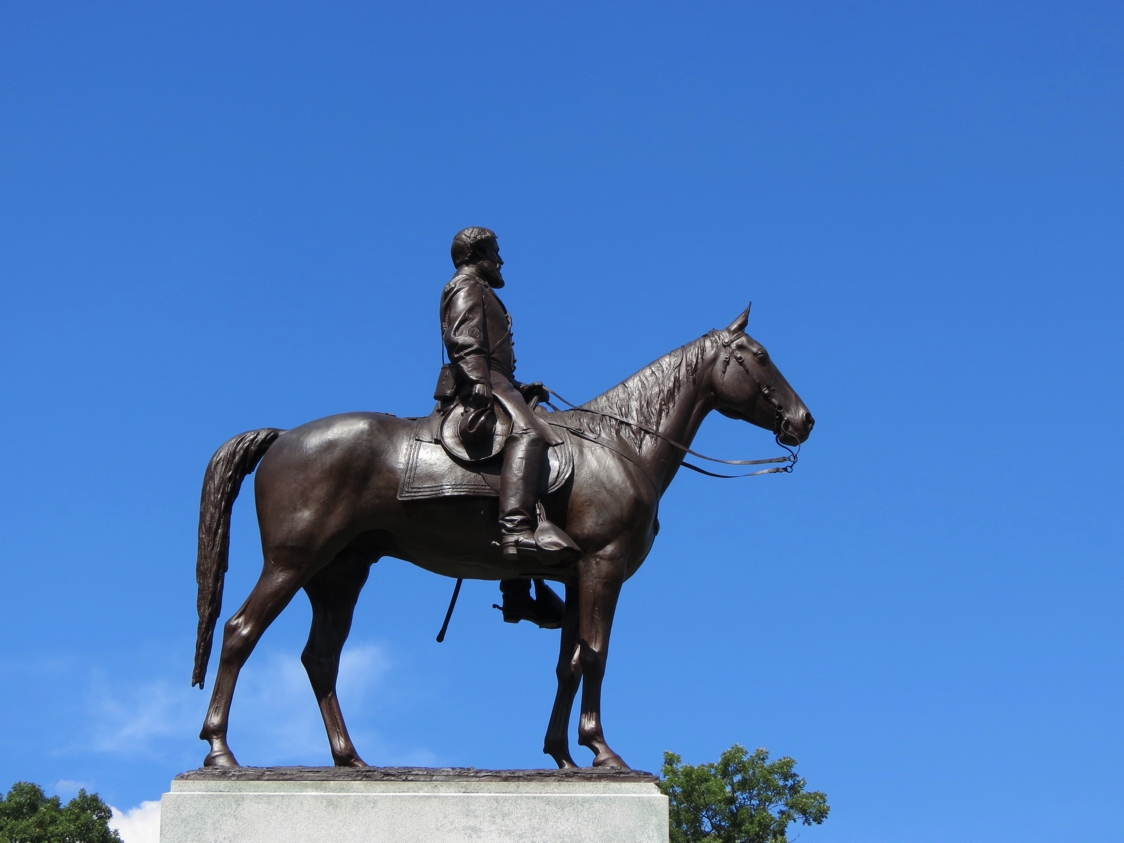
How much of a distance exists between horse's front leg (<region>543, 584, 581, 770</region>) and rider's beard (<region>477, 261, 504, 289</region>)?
270 cm

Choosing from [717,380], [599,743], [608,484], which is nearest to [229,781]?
[599,743]

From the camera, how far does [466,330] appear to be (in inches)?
424

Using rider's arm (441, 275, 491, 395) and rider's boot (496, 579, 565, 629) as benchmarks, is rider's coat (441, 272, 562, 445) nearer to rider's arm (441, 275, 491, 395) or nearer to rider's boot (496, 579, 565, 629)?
rider's arm (441, 275, 491, 395)

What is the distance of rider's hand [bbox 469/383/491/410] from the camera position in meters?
10.4

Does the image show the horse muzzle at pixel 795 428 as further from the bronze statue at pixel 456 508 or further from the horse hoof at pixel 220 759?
the horse hoof at pixel 220 759

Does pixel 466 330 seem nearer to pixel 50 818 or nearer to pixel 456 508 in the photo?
pixel 456 508

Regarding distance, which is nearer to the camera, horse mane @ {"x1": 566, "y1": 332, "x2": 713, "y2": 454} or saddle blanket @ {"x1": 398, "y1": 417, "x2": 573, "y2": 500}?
saddle blanket @ {"x1": 398, "y1": 417, "x2": 573, "y2": 500}

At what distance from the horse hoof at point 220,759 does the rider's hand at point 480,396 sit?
3208 mm

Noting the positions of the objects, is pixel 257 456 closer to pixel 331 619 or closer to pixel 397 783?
pixel 331 619

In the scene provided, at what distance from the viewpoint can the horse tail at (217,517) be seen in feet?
34.1

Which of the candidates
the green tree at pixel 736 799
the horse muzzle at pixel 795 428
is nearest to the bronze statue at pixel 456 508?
the horse muzzle at pixel 795 428

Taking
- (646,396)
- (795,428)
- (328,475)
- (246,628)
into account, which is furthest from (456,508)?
(795,428)

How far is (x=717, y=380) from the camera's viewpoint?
37.3 ft

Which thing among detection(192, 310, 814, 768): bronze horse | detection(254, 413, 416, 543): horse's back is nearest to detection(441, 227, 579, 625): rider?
detection(192, 310, 814, 768): bronze horse
